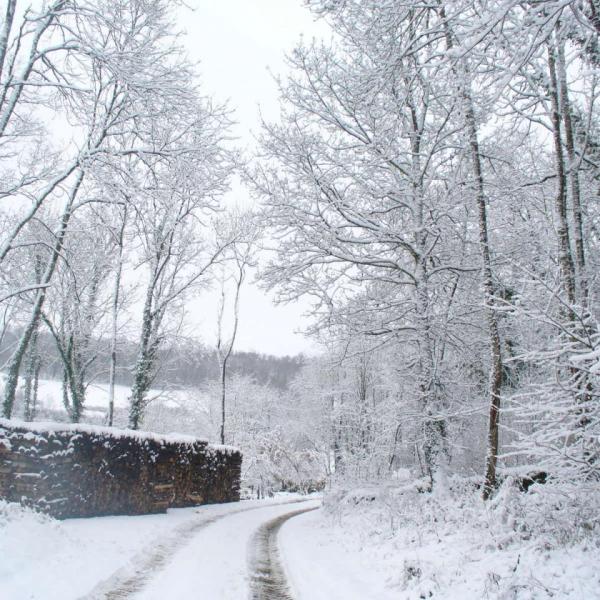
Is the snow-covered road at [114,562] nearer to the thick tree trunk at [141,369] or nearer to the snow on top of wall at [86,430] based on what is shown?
the snow on top of wall at [86,430]

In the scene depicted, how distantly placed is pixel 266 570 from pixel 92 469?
18.8 ft

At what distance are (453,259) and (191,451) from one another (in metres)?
11.5

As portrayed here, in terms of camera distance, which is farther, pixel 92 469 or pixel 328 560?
pixel 92 469

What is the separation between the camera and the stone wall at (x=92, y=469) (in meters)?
9.45

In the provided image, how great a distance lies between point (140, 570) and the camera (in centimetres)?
680

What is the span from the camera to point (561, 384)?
459 cm

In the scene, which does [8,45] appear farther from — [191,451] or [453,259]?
[191,451]

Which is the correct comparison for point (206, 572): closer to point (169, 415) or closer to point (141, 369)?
point (141, 369)

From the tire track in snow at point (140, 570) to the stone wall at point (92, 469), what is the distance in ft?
7.18

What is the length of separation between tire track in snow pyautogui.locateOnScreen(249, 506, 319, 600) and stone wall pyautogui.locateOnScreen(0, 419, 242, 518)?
374 centimetres

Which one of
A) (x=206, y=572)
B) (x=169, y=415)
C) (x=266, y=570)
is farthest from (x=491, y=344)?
(x=169, y=415)

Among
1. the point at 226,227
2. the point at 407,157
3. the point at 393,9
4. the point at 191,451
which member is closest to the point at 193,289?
the point at 226,227

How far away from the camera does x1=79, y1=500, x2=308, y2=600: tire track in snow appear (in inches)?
216

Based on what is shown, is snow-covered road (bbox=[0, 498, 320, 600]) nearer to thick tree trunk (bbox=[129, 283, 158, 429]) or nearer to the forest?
the forest
